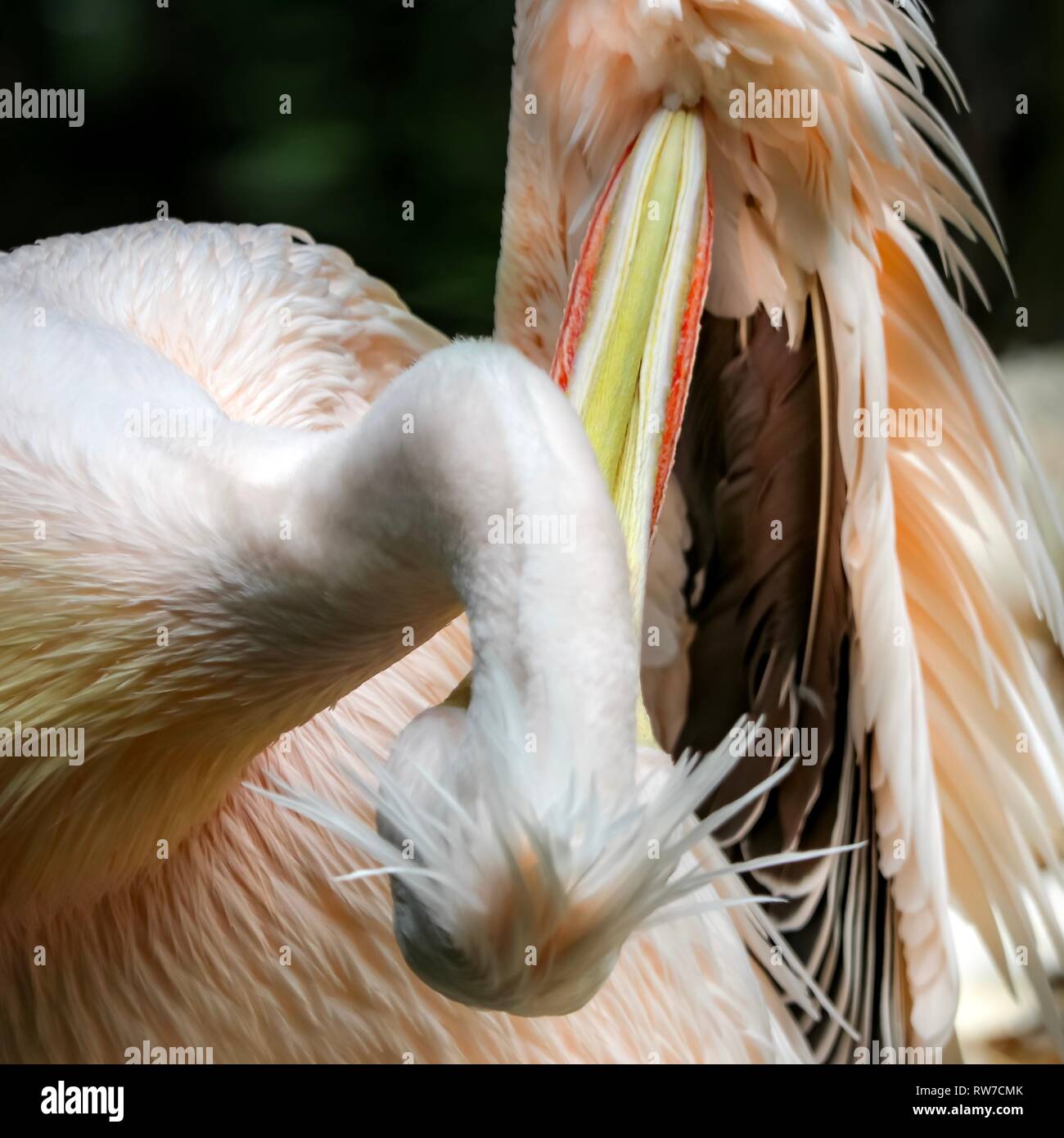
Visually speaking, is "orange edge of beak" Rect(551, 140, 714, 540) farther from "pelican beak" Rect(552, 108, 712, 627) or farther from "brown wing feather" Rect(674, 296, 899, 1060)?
"brown wing feather" Rect(674, 296, 899, 1060)

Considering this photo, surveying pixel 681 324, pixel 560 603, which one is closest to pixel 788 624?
pixel 681 324

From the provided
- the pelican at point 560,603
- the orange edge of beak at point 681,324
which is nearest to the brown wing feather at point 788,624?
the pelican at point 560,603

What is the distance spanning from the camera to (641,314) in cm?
67

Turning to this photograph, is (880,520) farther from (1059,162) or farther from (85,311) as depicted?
(1059,162)

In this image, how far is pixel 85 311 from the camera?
771 mm

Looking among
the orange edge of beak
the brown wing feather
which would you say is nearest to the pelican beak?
the orange edge of beak

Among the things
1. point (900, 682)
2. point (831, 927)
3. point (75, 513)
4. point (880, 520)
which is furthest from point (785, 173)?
point (831, 927)

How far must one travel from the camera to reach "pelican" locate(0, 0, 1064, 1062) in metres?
0.45

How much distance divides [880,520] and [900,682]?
111 mm

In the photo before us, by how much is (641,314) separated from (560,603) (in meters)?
0.28

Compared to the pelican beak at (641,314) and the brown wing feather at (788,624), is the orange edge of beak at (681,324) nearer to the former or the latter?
the pelican beak at (641,314)

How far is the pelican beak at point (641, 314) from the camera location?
1.99 feet

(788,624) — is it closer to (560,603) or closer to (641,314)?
(641,314)

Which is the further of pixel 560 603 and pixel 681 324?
pixel 681 324
